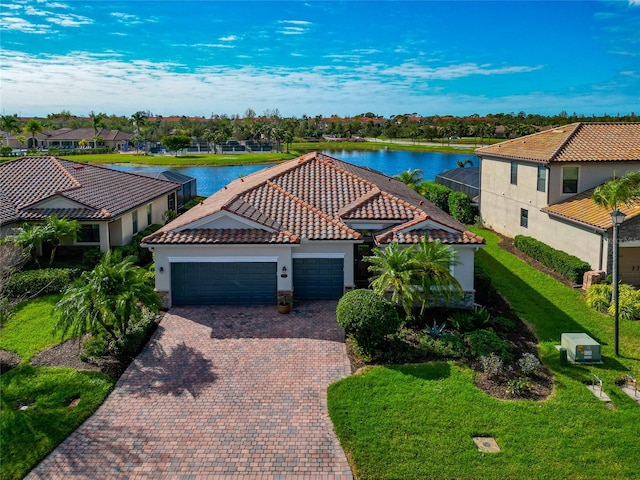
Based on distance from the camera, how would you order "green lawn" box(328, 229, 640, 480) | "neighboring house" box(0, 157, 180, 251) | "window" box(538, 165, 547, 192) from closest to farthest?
"green lawn" box(328, 229, 640, 480) < "neighboring house" box(0, 157, 180, 251) < "window" box(538, 165, 547, 192)

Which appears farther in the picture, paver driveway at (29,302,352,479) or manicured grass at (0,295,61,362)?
manicured grass at (0,295,61,362)

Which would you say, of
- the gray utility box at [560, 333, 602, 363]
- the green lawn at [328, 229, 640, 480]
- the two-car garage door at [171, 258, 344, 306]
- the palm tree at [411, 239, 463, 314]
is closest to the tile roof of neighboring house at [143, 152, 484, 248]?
the two-car garage door at [171, 258, 344, 306]

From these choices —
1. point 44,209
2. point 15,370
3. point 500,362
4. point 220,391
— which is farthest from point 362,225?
point 44,209

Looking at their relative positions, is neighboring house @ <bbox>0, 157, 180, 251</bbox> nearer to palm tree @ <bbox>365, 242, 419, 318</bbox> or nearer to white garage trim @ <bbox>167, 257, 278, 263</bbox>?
white garage trim @ <bbox>167, 257, 278, 263</bbox>

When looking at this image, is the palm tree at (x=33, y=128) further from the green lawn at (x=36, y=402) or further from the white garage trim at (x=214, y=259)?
the green lawn at (x=36, y=402)

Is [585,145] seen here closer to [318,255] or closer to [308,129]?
[318,255]

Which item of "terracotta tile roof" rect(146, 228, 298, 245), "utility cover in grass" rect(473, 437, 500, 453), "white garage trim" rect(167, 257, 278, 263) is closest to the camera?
"utility cover in grass" rect(473, 437, 500, 453)

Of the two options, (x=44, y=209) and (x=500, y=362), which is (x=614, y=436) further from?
(x=44, y=209)
